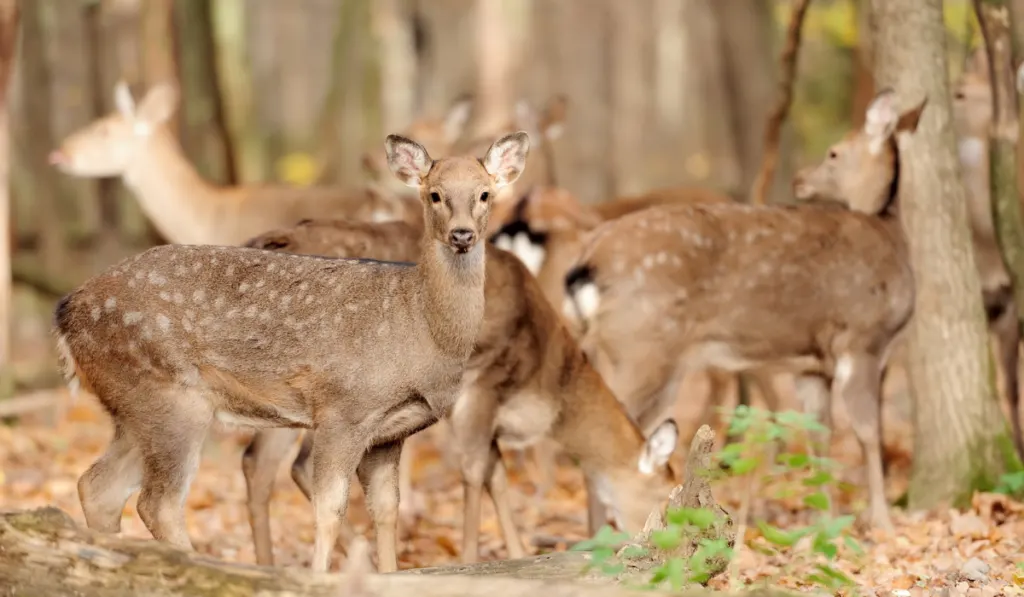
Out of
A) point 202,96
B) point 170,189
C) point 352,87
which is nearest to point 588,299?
point 170,189

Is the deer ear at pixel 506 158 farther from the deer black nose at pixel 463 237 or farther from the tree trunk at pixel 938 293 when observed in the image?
the tree trunk at pixel 938 293

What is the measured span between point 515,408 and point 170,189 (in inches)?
186

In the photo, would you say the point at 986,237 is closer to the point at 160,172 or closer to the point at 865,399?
the point at 865,399

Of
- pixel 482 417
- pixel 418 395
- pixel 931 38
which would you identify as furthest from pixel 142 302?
pixel 931 38

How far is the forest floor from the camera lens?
19.3 feet

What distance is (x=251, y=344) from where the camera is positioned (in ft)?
17.8

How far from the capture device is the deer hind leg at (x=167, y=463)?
5289 mm

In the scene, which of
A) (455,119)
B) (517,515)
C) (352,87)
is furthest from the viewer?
(352,87)

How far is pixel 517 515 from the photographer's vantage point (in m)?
8.27

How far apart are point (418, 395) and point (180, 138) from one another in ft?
22.2

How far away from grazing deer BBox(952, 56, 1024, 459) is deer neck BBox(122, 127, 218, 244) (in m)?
5.08

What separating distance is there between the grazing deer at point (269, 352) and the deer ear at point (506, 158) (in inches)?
7.4

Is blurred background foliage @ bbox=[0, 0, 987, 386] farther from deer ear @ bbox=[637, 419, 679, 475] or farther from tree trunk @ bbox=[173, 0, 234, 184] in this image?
deer ear @ bbox=[637, 419, 679, 475]

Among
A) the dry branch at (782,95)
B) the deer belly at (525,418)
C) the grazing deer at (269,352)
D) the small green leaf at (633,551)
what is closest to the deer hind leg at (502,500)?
the deer belly at (525,418)
